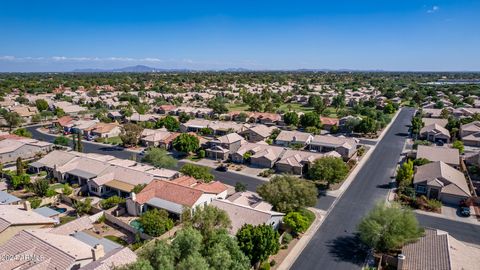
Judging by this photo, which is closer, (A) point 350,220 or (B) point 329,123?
(A) point 350,220

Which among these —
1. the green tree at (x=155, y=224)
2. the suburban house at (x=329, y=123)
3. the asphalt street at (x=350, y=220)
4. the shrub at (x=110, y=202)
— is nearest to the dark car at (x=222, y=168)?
the shrub at (x=110, y=202)

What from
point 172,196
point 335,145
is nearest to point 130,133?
point 172,196

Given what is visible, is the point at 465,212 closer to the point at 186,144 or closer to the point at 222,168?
the point at 222,168

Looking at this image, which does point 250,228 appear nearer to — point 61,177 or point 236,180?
point 236,180

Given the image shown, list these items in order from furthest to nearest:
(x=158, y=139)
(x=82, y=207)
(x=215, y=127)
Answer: (x=215, y=127), (x=158, y=139), (x=82, y=207)

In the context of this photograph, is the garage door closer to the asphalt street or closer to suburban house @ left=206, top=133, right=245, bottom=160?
the asphalt street

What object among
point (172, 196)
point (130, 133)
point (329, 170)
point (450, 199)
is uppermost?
point (130, 133)

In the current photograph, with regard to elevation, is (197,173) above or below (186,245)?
below
